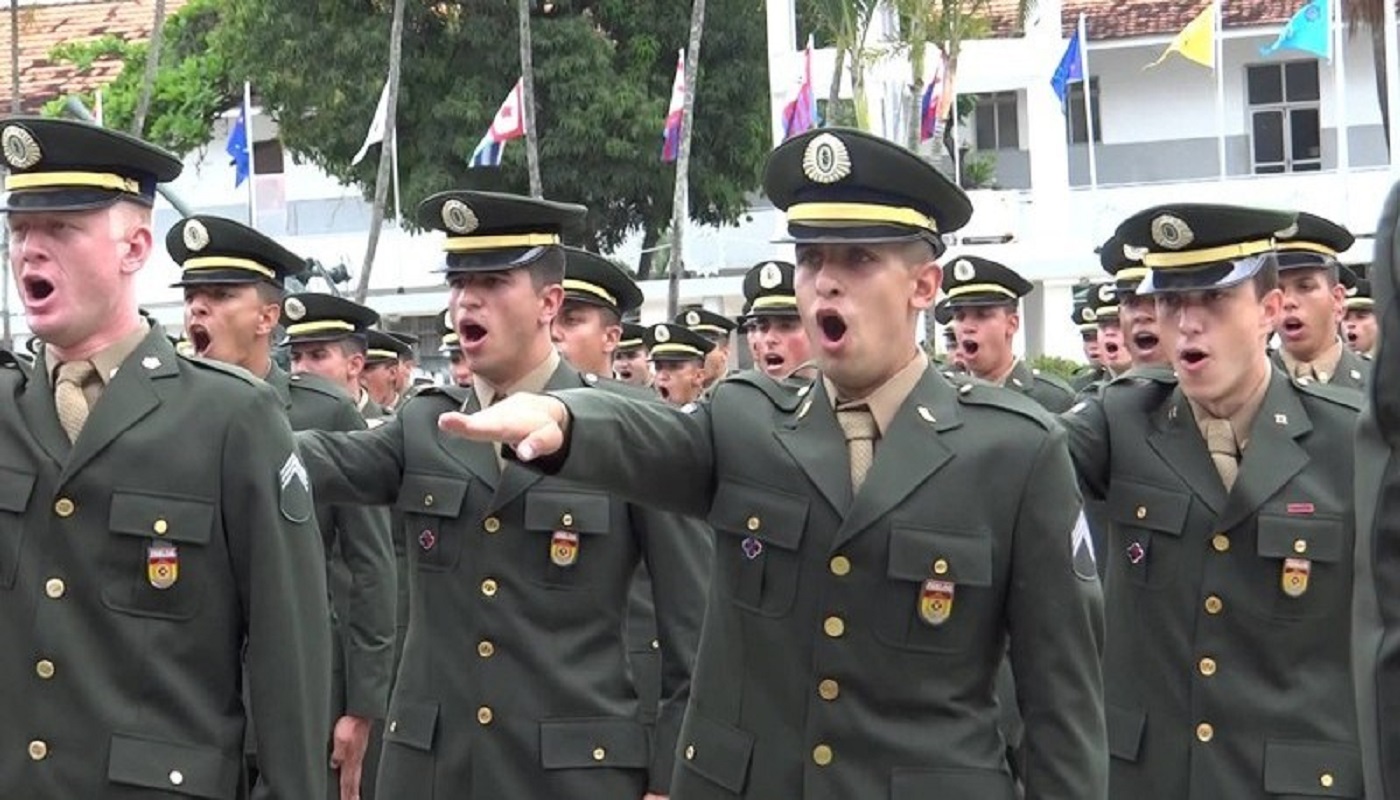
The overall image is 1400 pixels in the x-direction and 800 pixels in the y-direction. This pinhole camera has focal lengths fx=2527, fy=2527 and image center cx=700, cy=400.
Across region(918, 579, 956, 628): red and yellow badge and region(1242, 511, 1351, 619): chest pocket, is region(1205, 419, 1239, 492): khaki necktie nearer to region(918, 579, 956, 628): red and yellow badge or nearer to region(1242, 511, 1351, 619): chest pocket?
region(1242, 511, 1351, 619): chest pocket

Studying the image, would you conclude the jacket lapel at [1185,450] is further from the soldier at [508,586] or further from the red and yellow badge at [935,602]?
the red and yellow badge at [935,602]

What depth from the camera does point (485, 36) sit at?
3688cm

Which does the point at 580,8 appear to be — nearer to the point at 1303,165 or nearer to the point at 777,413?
the point at 1303,165

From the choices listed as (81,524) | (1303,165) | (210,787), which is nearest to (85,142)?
(81,524)

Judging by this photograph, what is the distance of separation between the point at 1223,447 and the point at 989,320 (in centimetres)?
593

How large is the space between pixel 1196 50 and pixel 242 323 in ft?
91.9

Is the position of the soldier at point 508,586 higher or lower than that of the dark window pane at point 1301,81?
lower

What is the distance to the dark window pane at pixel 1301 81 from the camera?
43594 millimetres

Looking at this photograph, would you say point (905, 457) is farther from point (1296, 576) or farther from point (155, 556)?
point (1296, 576)

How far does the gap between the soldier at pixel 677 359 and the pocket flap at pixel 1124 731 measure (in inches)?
310

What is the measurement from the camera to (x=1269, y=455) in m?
6.73

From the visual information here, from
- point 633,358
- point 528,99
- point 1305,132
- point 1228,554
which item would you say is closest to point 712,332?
point 633,358

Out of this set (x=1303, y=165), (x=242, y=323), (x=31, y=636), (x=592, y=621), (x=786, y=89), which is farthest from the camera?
(x=1303, y=165)

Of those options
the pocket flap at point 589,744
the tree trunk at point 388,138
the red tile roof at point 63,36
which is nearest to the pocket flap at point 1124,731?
the pocket flap at point 589,744
